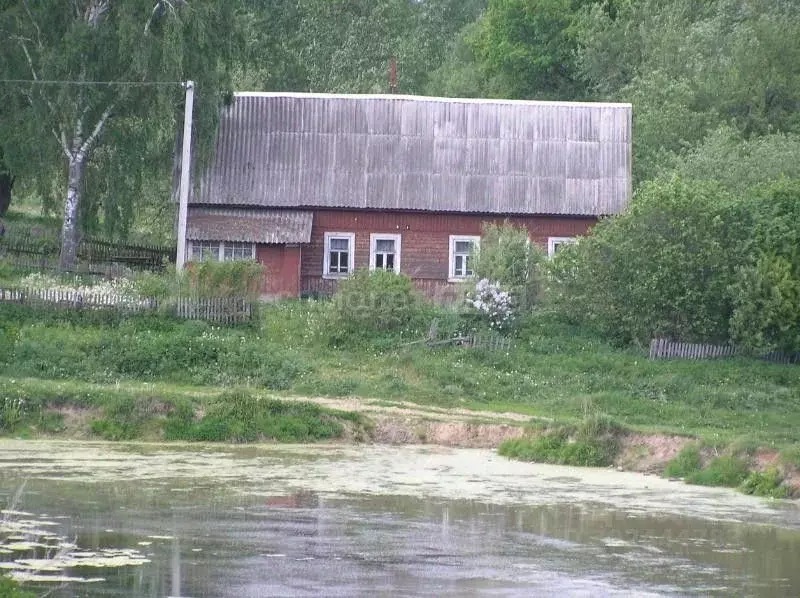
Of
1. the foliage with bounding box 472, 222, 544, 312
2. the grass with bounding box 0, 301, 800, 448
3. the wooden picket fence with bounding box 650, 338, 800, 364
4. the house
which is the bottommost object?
the grass with bounding box 0, 301, 800, 448

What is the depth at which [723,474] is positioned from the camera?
22.2 meters

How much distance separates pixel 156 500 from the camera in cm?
1900

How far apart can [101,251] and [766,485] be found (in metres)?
21.7

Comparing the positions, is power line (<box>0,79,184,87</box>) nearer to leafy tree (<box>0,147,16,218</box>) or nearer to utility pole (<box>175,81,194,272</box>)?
utility pole (<box>175,81,194,272</box>)

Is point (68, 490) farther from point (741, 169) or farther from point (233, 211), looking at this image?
point (741, 169)

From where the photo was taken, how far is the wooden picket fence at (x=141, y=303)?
98.3 ft

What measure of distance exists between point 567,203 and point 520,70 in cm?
2626

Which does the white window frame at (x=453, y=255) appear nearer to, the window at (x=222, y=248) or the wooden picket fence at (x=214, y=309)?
the window at (x=222, y=248)

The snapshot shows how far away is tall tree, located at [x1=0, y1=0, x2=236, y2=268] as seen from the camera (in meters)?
36.1

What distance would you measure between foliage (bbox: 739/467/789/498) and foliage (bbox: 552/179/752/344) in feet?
30.0

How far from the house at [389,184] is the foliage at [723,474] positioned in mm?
16260

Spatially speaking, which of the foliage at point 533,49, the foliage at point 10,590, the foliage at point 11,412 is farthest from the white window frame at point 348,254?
the foliage at point 10,590

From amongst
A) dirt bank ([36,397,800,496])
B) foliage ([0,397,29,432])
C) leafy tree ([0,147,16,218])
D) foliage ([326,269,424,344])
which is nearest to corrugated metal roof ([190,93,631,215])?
foliage ([326,269,424,344])

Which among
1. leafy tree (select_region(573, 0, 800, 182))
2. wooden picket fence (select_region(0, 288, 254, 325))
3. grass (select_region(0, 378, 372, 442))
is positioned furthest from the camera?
leafy tree (select_region(573, 0, 800, 182))
